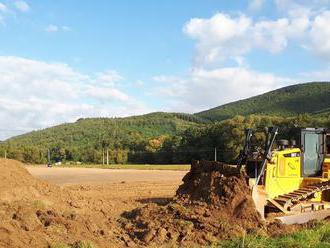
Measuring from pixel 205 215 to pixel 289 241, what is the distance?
7.15 feet

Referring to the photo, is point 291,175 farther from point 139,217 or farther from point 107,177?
point 107,177

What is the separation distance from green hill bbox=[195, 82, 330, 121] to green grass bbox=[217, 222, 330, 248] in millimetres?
73154

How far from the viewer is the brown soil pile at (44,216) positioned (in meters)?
9.06

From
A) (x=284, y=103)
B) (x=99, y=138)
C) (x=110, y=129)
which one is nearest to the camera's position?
(x=284, y=103)

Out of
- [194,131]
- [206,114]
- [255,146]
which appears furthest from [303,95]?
[255,146]

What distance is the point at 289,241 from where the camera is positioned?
10.1m

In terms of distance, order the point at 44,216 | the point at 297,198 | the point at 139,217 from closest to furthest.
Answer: the point at 44,216
the point at 139,217
the point at 297,198

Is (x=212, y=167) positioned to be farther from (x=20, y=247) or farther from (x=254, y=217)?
(x=20, y=247)

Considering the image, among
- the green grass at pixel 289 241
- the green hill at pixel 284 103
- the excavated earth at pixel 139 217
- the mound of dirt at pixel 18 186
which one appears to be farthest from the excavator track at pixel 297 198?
the green hill at pixel 284 103

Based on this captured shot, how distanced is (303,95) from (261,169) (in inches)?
3495

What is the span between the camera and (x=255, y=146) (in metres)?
13.8

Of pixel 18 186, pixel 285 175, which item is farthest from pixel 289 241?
pixel 18 186

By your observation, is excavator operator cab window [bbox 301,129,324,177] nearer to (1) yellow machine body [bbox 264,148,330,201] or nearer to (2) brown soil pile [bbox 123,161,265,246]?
(1) yellow machine body [bbox 264,148,330,201]

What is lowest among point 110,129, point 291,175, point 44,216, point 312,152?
point 44,216
